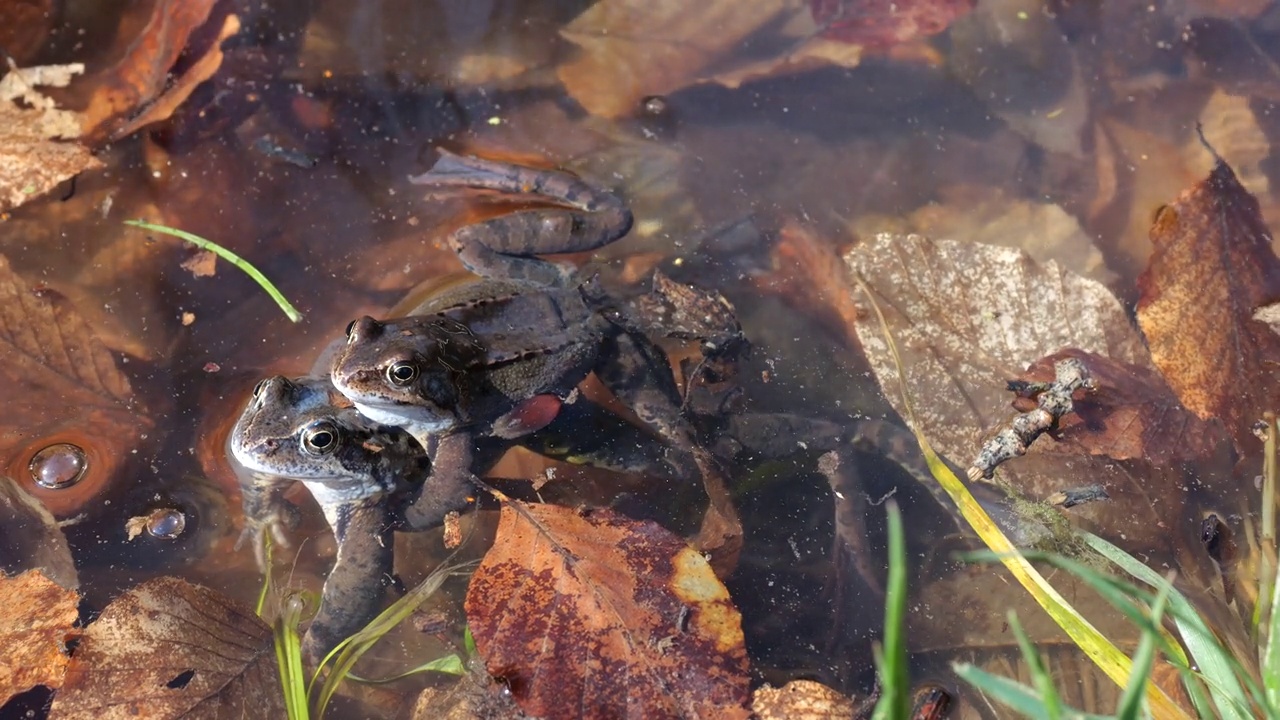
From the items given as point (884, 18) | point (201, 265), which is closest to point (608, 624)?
point (201, 265)

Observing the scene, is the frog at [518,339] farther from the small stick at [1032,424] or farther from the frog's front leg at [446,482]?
the small stick at [1032,424]

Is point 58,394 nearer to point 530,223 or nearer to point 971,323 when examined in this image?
point 530,223

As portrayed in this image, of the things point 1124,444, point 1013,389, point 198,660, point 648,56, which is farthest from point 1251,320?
point 198,660

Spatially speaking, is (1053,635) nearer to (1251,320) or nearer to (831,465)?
(831,465)

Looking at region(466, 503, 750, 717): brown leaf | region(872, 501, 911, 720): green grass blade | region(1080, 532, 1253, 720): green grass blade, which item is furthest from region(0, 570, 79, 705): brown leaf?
region(1080, 532, 1253, 720): green grass blade

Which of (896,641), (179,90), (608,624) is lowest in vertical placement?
(608,624)
